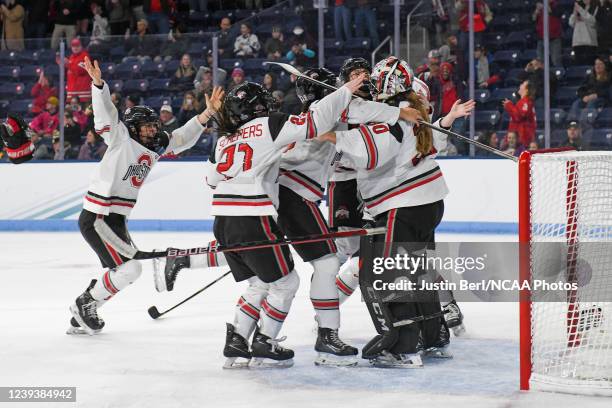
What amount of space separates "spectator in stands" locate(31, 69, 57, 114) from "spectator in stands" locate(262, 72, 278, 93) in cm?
206

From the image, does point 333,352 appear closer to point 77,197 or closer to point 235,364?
point 235,364

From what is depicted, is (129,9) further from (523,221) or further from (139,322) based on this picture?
(523,221)

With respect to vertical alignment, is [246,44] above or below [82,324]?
above

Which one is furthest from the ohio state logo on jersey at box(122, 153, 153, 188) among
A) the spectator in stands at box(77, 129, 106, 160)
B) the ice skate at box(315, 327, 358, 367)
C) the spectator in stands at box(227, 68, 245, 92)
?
the spectator in stands at box(77, 129, 106, 160)

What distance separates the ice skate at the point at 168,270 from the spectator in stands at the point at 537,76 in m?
4.55

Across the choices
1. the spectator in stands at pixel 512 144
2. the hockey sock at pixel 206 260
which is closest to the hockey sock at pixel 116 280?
the hockey sock at pixel 206 260

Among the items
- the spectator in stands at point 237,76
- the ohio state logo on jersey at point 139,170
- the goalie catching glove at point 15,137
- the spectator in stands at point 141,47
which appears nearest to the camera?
the goalie catching glove at point 15,137

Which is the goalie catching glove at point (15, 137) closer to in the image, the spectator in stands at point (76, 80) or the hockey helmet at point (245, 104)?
the hockey helmet at point (245, 104)

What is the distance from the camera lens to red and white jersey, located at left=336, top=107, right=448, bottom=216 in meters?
4.02

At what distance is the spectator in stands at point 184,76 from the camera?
32.1 feet

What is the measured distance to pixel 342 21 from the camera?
9586 millimetres

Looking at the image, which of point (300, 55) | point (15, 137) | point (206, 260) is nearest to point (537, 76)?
point (300, 55)

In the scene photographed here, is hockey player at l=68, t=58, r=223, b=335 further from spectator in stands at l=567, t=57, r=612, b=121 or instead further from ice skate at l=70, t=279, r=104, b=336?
spectator in stands at l=567, t=57, r=612, b=121

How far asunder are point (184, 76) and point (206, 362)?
588 centimetres
